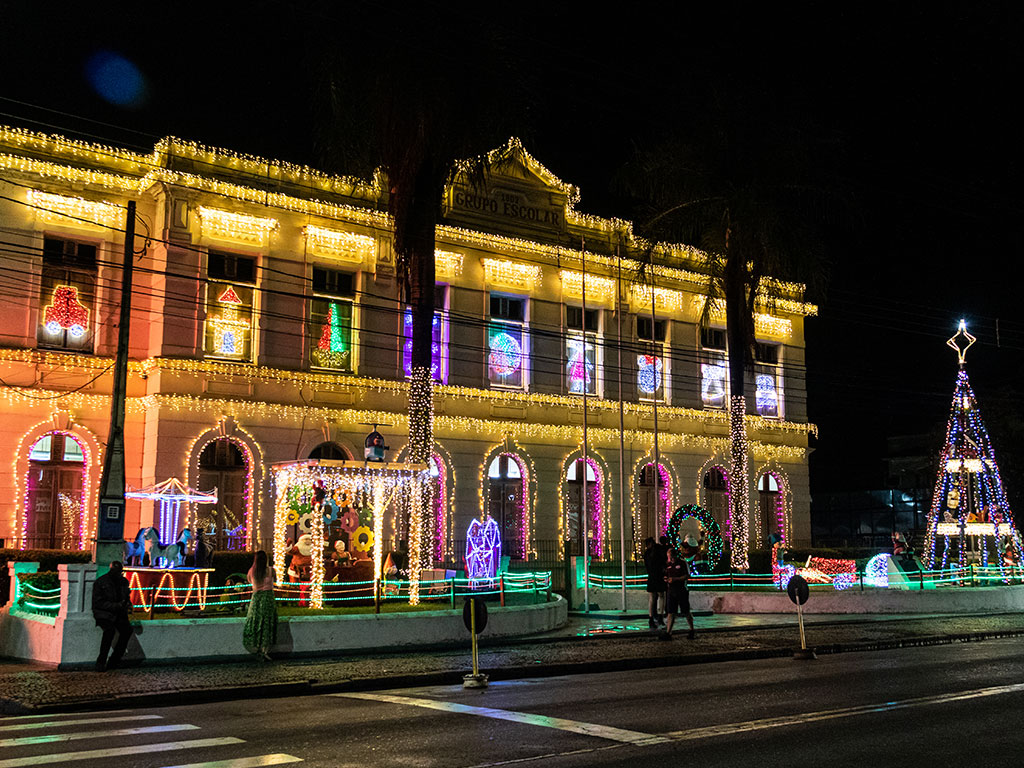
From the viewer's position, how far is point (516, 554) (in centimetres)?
3294

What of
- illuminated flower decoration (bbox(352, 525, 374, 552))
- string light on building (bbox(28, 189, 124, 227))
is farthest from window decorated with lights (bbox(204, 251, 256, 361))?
illuminated flower decoration (bbox(352, 525, 374, 552))

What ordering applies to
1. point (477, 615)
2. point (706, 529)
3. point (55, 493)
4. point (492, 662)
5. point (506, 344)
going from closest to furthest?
point (477, 615) → point (492, 662) → point (55, 493) → point (706, 529) → point (506, 344)

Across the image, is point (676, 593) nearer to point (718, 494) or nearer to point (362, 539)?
point (362, 539)

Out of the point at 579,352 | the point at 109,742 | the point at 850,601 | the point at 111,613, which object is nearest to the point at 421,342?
the point at 111,613

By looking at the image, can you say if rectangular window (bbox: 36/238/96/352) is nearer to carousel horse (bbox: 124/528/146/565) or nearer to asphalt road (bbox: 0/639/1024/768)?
carousel horse (bbox: 124/528/146/565)

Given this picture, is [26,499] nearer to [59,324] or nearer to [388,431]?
[59,324]

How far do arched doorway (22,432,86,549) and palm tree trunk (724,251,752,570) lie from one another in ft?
60.3

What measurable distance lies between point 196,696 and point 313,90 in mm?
14447

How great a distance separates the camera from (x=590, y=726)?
32.4 feet

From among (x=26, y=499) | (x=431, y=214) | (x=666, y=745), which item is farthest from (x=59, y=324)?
(x=666, y=745)

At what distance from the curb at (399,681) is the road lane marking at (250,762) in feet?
15.6

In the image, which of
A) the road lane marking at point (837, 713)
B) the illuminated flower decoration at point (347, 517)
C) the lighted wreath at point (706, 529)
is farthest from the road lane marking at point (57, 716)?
the lighted wreath at point (706, 529)

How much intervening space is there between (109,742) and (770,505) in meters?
33.6

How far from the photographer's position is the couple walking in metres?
20.2
